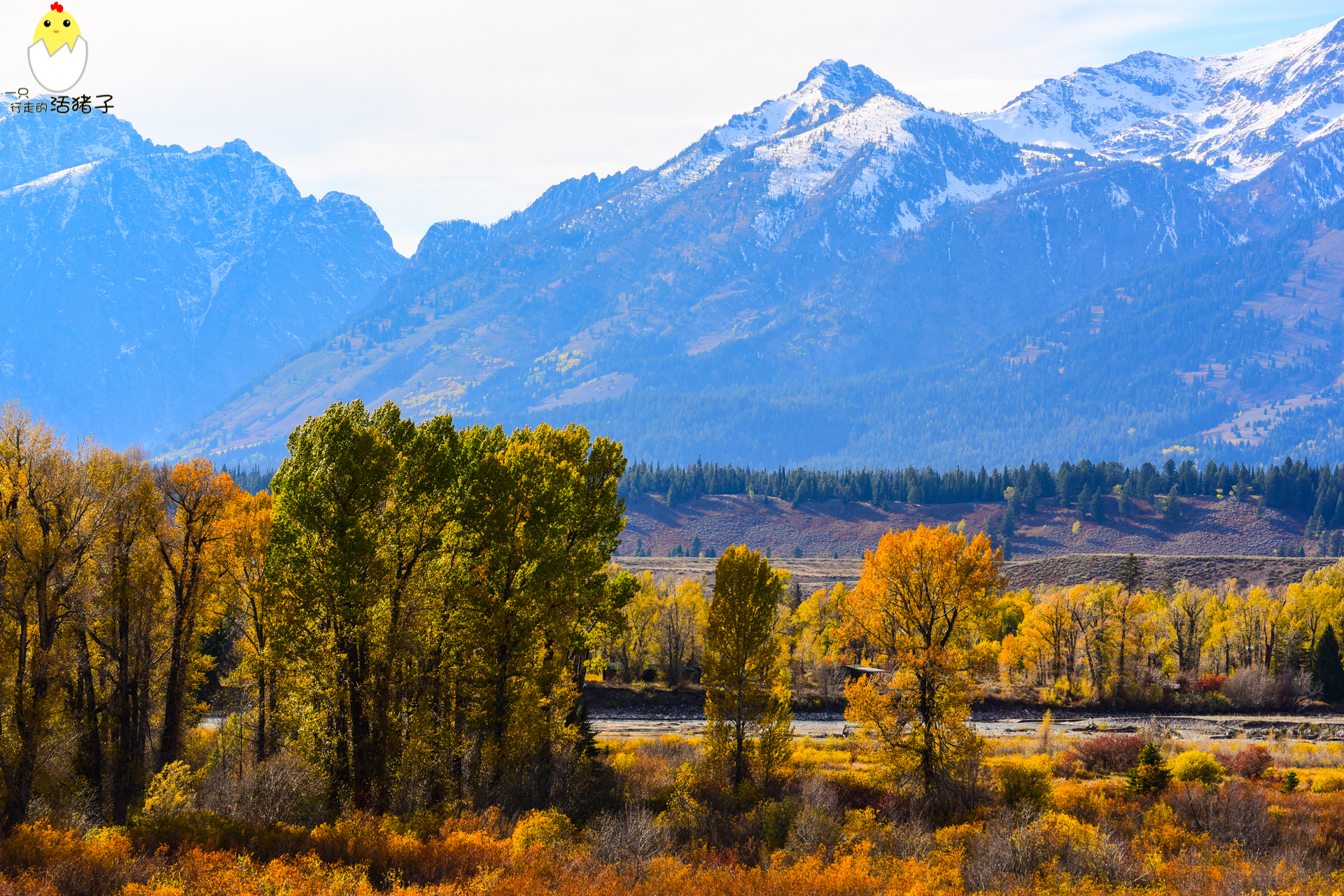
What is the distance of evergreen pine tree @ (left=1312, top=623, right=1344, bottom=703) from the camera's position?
3100 inches

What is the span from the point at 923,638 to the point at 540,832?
20058 mm

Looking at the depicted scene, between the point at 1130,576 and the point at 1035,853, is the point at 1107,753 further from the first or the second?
the point at 1130,576

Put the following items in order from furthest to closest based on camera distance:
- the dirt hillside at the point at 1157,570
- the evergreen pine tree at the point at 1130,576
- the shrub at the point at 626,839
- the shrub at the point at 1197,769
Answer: the dirt hillside at the point at 1157,570, the evergreen pine tree at the point at 1130,576, the shrub at the point at 1197,769, the shrub at the point at 626,839

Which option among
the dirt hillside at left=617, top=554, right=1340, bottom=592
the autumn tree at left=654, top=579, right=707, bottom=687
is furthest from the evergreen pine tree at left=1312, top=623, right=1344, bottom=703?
the autumn tree at left=654, top=579, right=707, bottom=687

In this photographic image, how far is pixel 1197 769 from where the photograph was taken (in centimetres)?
4300

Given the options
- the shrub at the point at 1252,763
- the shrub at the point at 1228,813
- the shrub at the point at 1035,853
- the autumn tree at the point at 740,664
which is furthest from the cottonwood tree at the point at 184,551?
the shrub at the point at 1252,763

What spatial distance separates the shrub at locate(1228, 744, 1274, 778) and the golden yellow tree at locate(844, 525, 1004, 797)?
18.8m

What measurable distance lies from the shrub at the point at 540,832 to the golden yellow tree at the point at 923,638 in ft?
47.8

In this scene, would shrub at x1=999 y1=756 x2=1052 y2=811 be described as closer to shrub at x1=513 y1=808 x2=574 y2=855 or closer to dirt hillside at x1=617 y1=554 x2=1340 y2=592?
shrub at x1=513 y1=808 x2=574 y2=855

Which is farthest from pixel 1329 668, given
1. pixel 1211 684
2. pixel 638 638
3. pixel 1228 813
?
pixel 638 638

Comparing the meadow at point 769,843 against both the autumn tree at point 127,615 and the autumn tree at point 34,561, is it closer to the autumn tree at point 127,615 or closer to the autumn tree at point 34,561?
the autumn tree at point 127,615

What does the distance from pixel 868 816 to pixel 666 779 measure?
10245 millimetres

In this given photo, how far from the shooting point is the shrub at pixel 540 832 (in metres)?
26.4

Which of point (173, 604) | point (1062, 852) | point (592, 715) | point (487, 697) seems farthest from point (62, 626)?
point (592, 715)
